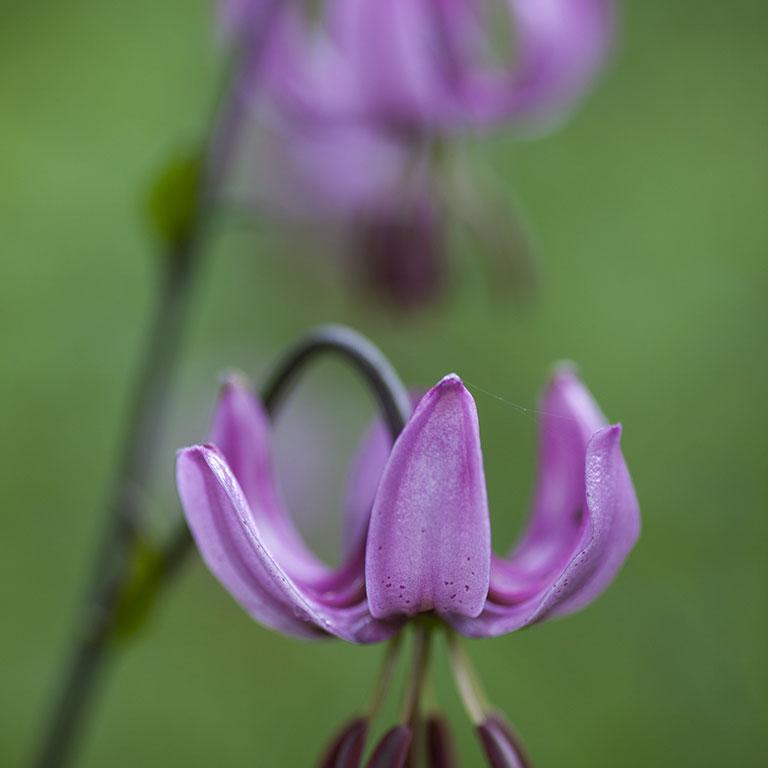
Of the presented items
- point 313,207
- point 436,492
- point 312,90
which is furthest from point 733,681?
point 436,492

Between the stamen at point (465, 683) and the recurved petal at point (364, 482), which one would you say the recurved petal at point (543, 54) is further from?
the stamen at point (465, 683)

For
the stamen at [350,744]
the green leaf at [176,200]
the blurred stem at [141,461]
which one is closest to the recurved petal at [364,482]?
the stamen at [350,744]

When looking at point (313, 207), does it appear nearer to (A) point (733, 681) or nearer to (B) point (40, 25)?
(A) point (733, 681)

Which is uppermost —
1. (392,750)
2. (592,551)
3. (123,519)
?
(123,519)

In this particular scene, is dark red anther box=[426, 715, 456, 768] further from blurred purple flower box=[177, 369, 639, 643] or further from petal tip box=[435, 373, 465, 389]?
petal tip box=[435, 373, 465, 389]

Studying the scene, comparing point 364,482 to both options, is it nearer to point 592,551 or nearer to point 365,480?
point 365,480

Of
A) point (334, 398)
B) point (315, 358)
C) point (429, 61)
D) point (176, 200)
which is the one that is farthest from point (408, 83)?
point (334, 398)

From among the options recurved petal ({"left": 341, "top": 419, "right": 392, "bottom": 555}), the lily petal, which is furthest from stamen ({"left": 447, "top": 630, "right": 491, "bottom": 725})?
the lily petal
